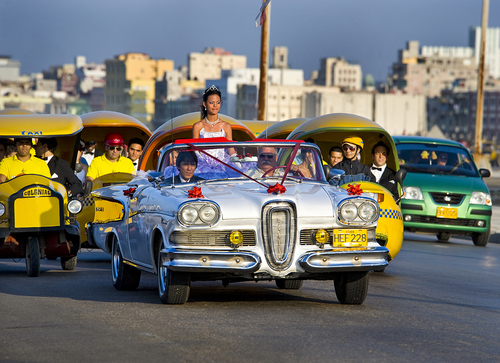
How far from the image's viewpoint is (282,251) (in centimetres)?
879

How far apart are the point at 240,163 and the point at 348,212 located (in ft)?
→ 4.74

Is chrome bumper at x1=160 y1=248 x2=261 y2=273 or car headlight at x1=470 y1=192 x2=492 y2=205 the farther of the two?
car headlight at x1=470 y1=192 x2=492 y2=205

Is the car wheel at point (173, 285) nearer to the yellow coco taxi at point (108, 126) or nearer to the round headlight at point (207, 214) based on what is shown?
the round headlight at point (207, 214)

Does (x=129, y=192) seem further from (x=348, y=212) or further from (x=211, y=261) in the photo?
(x=348, y=212)

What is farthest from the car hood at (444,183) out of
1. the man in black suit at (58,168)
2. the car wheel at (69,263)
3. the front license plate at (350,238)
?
the front license plate at (350,238)

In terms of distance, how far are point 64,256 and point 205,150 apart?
3.34 metres

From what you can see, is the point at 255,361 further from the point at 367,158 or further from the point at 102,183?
the point at 367,158

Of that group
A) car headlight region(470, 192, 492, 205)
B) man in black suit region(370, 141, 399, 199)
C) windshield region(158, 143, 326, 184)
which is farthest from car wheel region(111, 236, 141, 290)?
car headlight region(470, 192, 492, 205)

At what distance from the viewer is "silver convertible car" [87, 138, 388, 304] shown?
8672 millimetres

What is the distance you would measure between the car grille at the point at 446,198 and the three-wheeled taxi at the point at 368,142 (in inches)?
80.8

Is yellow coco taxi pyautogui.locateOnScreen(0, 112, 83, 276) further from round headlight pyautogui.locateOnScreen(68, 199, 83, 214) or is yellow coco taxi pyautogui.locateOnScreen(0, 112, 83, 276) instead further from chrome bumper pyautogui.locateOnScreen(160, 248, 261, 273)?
chrome bumper pyautogui.locateOnScreen(160, 248, 261, 273)

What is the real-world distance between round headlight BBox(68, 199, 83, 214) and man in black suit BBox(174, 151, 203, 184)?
2511 millimetres

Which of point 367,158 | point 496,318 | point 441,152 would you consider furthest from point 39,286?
point 441,152

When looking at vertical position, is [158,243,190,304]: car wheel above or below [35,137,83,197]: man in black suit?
below
